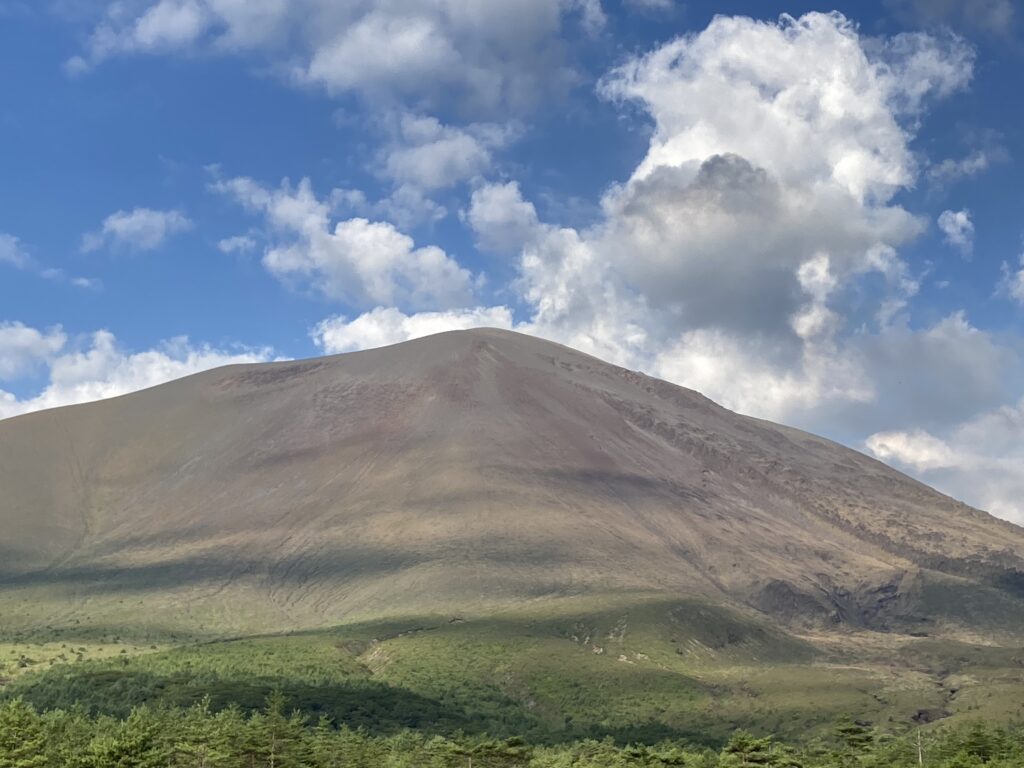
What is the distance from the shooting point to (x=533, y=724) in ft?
528

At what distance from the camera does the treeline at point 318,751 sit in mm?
76812

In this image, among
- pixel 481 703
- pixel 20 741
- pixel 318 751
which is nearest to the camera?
pixel 20 741

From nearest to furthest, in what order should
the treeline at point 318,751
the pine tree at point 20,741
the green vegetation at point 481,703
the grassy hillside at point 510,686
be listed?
the pine tree at point 20,741 → the treeline at point 318,751 → the green vegetation at point 481,703 → the grassy hillside at point 510,686

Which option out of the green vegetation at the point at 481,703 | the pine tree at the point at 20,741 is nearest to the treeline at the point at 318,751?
the pine tree at the point at 20,741

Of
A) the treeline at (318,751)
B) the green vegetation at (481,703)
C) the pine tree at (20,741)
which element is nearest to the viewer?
the pine tree at (20,741)

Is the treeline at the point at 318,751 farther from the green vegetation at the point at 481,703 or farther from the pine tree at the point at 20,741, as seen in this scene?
the green vegetation at the point at 481,703

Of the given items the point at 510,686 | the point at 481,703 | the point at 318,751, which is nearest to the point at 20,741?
the point at 318,751

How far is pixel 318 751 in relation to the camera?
97.6m

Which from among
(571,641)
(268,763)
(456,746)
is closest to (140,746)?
(268,763)

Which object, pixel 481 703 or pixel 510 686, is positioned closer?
pixel 481 703

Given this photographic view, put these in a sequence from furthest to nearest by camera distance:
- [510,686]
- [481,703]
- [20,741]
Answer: [510,686] → [481,703] → [20,741]

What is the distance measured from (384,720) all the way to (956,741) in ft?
214

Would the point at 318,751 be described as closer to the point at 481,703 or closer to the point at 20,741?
the point at 20,741

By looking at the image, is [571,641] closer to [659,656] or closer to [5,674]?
[659,656]
